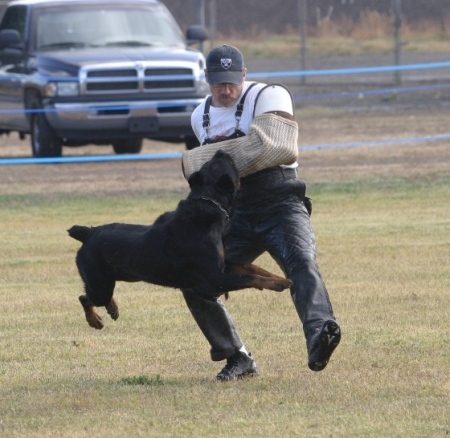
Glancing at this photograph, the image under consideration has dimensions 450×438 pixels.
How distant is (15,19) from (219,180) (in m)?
12.0

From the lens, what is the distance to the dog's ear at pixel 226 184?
19.2ft

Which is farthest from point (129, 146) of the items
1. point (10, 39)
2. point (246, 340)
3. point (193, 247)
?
point (193, 247)

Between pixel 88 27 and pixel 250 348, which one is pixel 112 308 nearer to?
pixel 250 348

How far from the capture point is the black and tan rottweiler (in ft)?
18.9

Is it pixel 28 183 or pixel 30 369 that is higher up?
pixel 30 369

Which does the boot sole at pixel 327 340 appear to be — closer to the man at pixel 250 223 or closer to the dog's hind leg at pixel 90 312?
the man at pixel 250 223

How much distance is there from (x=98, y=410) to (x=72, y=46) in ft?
37.8

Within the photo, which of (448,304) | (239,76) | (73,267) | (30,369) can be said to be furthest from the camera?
(73,267)

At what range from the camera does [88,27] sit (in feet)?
54.2

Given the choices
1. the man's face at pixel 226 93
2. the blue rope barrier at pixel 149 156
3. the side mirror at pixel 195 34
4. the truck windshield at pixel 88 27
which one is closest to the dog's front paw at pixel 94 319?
the man's face at pixel 226 93

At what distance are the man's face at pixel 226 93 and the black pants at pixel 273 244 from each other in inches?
15.3

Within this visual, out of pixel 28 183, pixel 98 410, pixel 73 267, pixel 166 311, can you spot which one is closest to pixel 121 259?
pixel 98 410

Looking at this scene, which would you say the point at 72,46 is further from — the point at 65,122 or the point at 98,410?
the point at 98,410

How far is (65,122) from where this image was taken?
15688 mm
